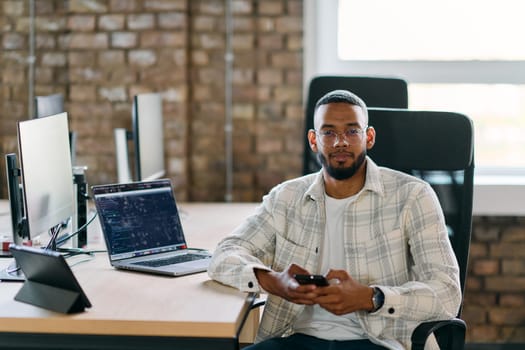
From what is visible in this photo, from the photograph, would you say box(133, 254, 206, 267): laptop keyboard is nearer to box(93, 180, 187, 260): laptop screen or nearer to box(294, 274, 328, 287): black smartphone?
box(93, 180, 187, 260): laptop screen

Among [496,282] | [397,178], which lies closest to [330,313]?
[397,178]

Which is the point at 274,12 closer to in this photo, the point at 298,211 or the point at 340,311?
the point at 298,211

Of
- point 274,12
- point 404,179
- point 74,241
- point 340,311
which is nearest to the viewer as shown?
point 340,311

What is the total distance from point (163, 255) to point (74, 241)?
0.39m

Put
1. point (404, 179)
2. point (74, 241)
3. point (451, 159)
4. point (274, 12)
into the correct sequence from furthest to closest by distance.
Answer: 1. point (274, 12)
2. point (74, 241)
3. point (451, 159)
4. point (404, 179)

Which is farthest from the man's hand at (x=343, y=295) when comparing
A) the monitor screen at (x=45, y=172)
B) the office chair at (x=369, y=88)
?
the office chair at (x=369, y=88)

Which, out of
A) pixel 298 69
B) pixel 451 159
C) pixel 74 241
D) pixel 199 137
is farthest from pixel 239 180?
pixel 451 159

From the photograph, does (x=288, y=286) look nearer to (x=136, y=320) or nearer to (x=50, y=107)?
(x=136, y=320)

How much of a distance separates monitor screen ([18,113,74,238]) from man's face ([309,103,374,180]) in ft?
2.77

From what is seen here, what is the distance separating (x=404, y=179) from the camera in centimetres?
245

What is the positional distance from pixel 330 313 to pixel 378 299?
0.70 feet

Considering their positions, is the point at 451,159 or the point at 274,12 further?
the point at 274,12

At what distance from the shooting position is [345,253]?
7.82 ft

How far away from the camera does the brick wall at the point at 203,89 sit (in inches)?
158
